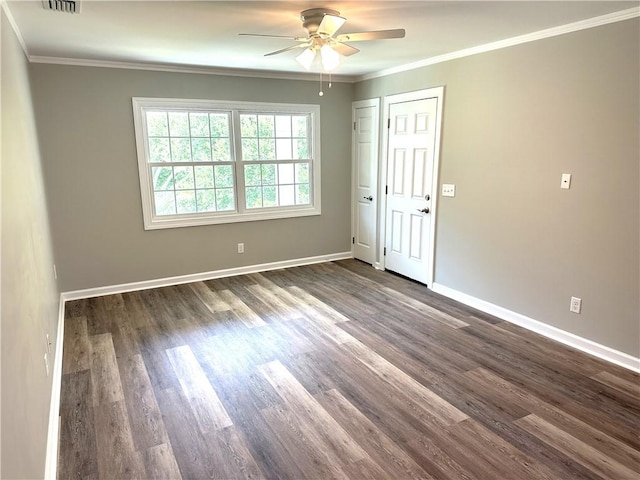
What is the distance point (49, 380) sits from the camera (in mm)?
2389

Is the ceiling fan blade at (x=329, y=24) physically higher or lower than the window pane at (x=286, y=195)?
higher

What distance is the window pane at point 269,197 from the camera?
16.6 feet

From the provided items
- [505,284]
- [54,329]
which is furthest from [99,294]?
[505,284]

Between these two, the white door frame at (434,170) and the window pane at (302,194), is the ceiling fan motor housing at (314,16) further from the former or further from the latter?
the window pane at (302,194)

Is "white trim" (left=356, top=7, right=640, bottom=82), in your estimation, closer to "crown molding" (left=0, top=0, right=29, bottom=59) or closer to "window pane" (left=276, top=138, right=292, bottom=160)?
"window pane" (left=276, top=138, right=292, bottom=160)

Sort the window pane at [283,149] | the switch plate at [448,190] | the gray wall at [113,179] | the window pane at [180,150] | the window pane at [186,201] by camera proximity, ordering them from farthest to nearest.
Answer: the window pane at [283,149]
the window pane at [186,201]
the window pane at [180,150]
the switch plate at [448,190]
the gray wall at [113,179]

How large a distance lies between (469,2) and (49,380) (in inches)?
129

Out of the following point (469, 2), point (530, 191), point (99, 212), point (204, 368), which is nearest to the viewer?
point (469, 2)

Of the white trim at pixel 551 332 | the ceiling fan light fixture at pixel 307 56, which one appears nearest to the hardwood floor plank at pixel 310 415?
the white trim at pixel 551 332

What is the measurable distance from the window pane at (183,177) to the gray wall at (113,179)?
419 mm

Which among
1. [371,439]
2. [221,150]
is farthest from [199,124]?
[371,439]

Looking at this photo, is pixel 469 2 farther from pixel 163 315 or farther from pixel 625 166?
pixel 163 315

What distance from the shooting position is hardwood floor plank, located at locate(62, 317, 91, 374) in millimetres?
2936

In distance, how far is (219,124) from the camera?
4.66m
